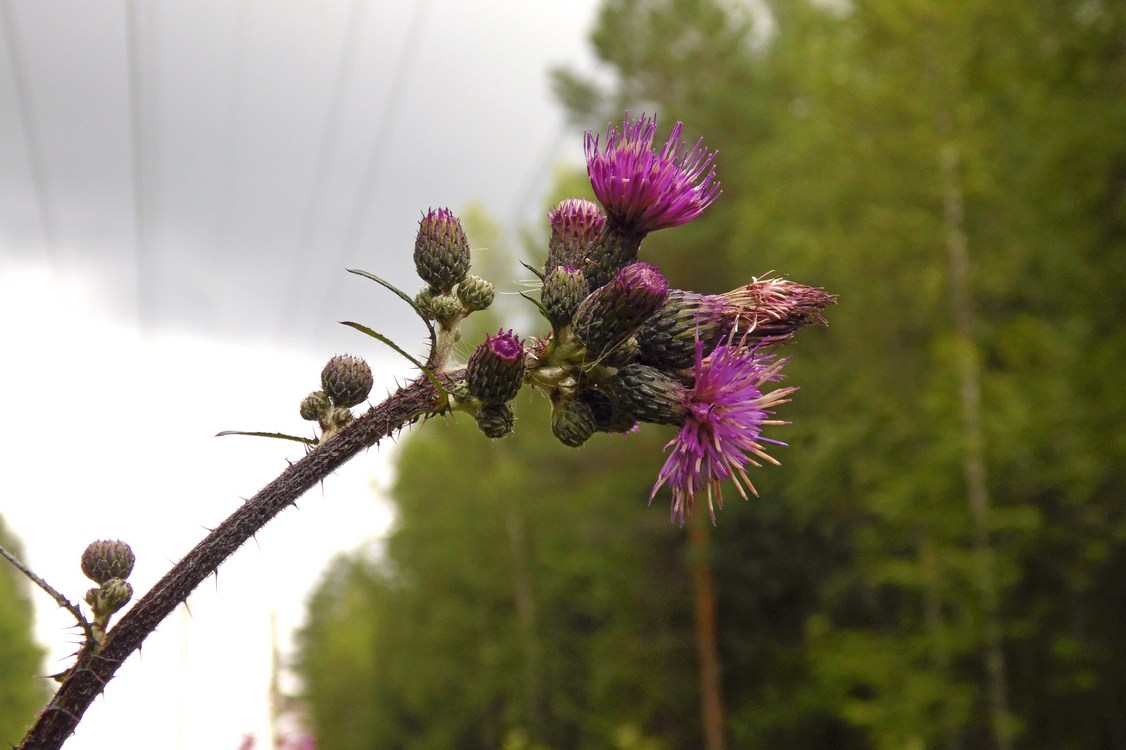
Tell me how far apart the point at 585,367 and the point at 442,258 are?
357mm

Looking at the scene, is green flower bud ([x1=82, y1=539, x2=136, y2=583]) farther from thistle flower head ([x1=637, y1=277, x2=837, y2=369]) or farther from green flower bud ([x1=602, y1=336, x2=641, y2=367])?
thistle flower head ([x1=637, y1=277, x2=837, y2=369])

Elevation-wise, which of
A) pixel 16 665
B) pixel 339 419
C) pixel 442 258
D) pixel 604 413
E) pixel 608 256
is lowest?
pixel 339 419

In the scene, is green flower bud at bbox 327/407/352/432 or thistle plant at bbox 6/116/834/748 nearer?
thistle plant at bbox 6/116/834/748

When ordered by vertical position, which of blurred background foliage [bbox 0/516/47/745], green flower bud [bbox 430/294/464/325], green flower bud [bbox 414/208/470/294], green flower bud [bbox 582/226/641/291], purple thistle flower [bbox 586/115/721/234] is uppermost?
blurred background foliage [bbox 0/516/47/745]

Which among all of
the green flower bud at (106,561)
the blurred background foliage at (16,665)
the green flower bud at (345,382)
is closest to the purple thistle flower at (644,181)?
the green flower bud at (345,382)

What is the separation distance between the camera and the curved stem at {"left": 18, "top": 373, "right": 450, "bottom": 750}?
1.48m

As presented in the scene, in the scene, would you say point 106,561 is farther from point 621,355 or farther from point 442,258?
point 621,355

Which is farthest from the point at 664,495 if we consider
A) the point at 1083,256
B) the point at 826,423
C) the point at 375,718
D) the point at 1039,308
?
the point at 375,718

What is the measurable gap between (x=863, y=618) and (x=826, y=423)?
6.58 meters

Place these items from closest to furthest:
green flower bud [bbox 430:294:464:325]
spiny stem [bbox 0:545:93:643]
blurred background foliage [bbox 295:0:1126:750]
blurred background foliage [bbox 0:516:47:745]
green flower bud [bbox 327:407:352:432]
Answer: spiny stem [bbox 0:545:93:643] → green flower bud [bbox 327:407:352:432] → green flower bud [bbox 430:294:464:325] → blurred background foliage [bbox 295:0:1126:750] → blurred background foliage [bbox 0:516:47:745]

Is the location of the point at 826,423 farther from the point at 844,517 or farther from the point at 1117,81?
the point at 1117,81

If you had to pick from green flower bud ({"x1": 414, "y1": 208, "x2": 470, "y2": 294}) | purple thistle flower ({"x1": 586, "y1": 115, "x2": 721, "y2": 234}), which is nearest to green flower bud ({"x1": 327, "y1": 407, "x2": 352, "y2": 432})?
green flower bud ({"x1": 414, "y1": 208, "x2": 470, "y2": 294})

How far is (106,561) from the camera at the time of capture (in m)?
1.67

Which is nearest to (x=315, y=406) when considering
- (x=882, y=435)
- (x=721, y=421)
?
(x=721, y=421)
